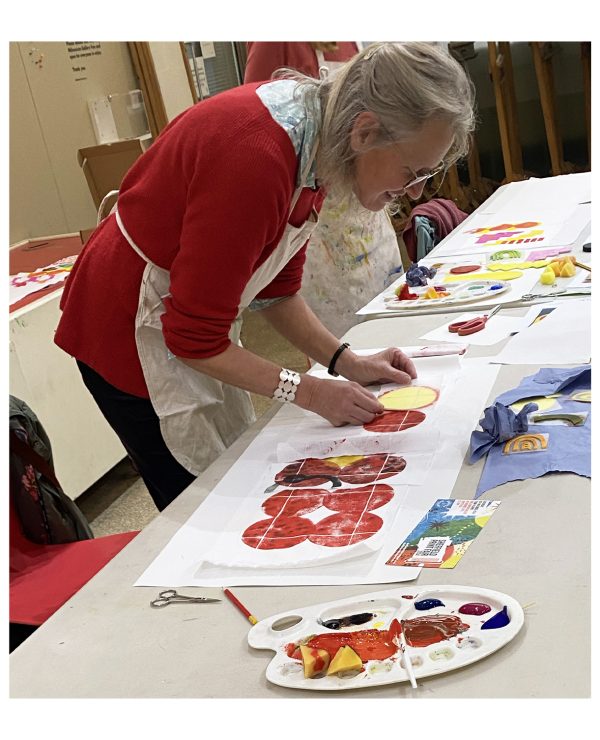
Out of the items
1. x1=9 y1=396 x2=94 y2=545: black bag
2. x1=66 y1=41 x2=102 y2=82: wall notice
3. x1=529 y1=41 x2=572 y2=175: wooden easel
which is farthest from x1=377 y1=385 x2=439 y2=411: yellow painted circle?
x1=529 y1=41 x2=572 y2=175: wooden easel

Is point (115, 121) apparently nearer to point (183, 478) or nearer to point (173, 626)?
point (183, 478)

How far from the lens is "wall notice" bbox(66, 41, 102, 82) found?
4680 millimetres

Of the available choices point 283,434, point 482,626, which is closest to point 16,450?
point 283,434

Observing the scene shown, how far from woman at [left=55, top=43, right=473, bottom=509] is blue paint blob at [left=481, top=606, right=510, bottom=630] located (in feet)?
2.15

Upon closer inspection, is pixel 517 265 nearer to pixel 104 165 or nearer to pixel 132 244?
pixel 132 244

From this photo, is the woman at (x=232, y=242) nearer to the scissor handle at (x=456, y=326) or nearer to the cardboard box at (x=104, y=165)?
the scissor handle at (x=456, y=326)

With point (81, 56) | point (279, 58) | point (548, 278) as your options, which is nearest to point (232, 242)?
point (548, 278)

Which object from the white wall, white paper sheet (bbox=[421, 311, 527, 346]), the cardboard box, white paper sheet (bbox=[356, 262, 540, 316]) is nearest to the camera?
white paper sheet (bbox=[421, 311, 527, 346])

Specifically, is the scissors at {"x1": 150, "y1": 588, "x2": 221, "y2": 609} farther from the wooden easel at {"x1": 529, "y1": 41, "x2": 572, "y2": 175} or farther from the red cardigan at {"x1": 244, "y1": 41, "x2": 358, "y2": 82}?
the wooden easel at {"x1": 529, "y1": 41, "x2": 572, "y2": 175}

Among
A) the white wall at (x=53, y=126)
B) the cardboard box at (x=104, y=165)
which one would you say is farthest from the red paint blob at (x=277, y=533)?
the white wall at (x=53, y=126)

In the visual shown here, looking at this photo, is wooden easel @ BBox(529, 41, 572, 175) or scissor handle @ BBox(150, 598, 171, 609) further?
wooden easel @ BBox(529, 41, 572, 175)

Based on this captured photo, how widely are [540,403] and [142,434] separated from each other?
0.77 m

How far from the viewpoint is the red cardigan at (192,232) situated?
4.69 feet
